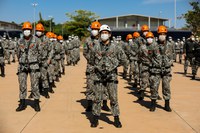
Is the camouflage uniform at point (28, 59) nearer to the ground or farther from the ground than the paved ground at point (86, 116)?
farther from the ground

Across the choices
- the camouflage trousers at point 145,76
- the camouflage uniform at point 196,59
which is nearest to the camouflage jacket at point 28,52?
the camouflage trousers at point 145,76

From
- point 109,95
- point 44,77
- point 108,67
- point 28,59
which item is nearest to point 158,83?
point 109,95

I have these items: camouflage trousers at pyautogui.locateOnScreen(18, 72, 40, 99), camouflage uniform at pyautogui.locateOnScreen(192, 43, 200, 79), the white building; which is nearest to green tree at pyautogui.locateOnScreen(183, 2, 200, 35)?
camouflage uniform at pyautogui.locateOnScreen(192, 43, 200, 79)

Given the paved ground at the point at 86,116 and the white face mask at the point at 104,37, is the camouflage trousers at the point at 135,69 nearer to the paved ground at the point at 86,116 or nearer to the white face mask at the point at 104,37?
the paved ground at the point at 86,116

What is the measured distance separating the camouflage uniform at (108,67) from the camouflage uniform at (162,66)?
1.82 m

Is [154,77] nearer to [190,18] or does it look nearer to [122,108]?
[122,108]

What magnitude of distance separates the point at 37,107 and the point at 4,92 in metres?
3.11

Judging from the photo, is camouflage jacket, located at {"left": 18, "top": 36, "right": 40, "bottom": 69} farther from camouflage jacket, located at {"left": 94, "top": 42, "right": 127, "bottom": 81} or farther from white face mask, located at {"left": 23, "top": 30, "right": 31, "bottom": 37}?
camouflage jacket, located at {"left": 94, "top": 42, "right": 127, "bottom": 81}

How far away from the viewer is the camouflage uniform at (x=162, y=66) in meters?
7.30

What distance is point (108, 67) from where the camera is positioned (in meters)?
5.73

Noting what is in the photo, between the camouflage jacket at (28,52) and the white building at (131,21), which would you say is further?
the white building at (131,21)

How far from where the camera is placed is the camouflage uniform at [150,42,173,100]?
288 inches

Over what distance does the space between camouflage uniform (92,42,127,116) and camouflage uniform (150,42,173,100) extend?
182cm

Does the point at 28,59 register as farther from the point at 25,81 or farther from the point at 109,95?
the point at 109,95
